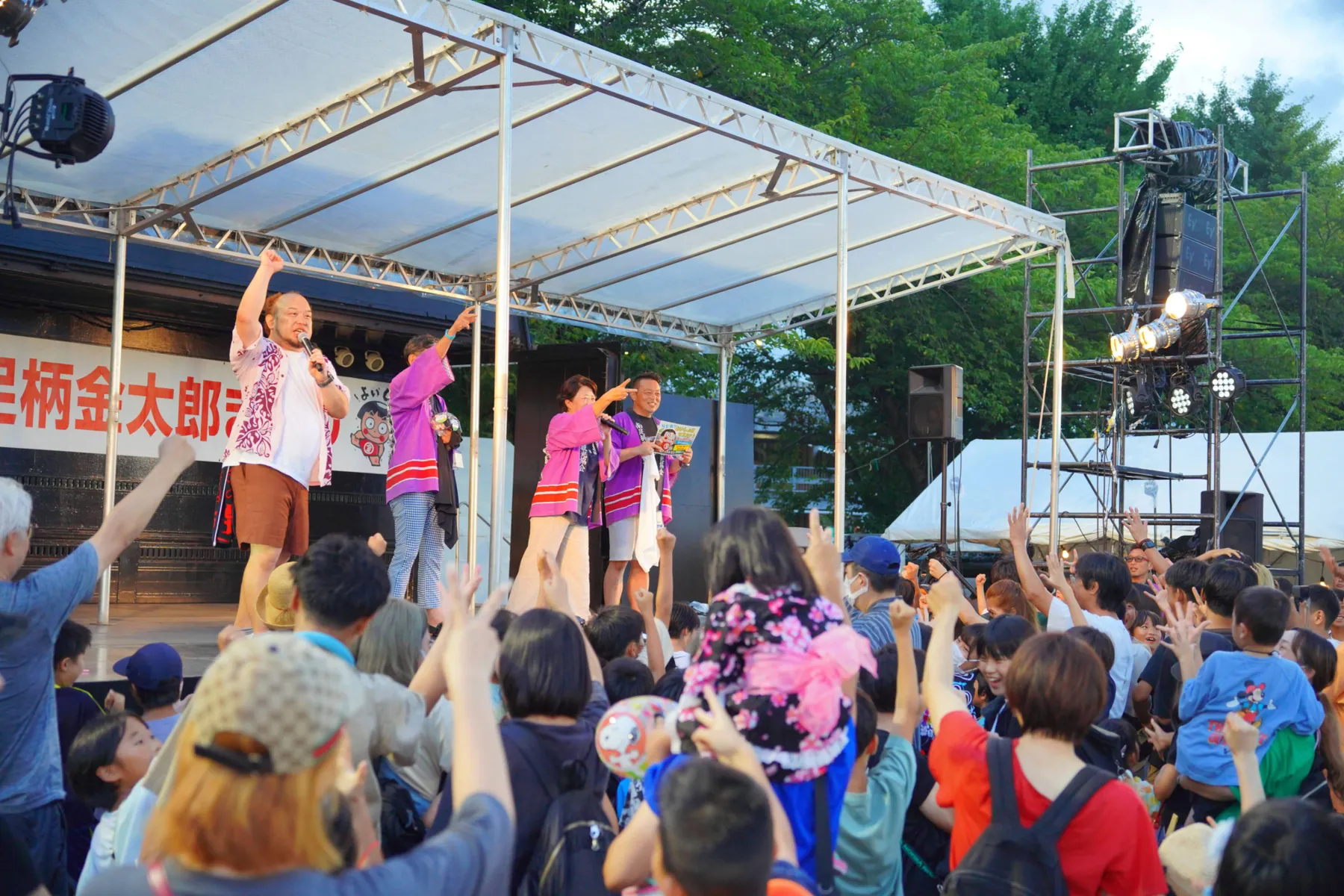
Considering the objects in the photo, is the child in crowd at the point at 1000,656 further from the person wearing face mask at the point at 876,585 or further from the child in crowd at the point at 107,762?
the child in crowd at the point at 107,762

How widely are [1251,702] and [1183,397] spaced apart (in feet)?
27.9

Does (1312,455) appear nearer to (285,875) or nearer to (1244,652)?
(1244,652)

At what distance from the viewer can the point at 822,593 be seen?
2.77 m

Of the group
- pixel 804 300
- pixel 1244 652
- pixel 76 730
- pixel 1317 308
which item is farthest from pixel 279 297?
pixel 1317 308

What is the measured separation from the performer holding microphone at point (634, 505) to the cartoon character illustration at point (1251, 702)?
536 cm

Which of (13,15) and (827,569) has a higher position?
(13,15)

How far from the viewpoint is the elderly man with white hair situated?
2.57 m

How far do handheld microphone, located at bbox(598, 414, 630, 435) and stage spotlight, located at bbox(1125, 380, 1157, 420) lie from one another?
212 inches

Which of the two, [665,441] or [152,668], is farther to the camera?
[665,441]

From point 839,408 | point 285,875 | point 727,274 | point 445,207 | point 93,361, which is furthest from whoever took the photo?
point 727,274

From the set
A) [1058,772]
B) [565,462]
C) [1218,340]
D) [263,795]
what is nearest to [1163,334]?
[1218,340]

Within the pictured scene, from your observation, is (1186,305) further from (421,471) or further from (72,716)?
(72,716)

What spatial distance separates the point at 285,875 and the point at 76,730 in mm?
2454

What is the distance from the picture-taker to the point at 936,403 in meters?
11.4
